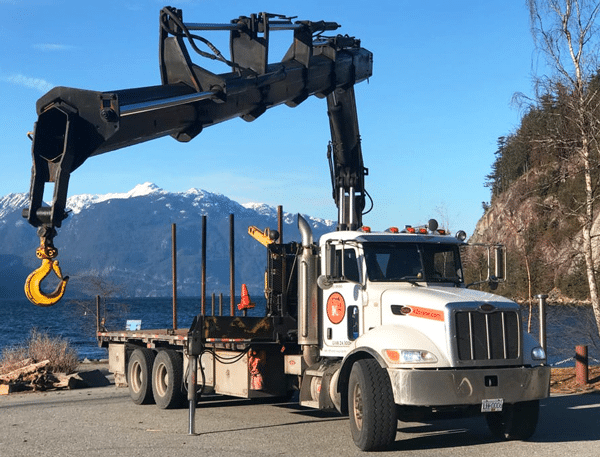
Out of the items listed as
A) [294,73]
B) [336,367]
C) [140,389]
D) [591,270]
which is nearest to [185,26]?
[294,73]

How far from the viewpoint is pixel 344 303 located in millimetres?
12711

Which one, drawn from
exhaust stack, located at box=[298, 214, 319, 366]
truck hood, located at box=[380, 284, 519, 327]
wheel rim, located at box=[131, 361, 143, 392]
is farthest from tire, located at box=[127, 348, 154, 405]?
truck hood, located at box=[380, 284, 519, 327]

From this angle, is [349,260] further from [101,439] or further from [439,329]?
[101,439]

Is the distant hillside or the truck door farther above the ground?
the distant hillside

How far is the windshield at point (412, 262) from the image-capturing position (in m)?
12.5

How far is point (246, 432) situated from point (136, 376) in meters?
5.09

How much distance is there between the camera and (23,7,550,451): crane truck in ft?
31.8

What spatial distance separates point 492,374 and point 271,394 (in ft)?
14.5

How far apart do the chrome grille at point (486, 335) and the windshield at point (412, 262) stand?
144 cm

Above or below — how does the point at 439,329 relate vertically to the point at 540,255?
below

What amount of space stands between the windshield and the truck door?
25cm

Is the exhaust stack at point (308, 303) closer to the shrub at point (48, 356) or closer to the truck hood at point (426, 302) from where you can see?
the truck hood at point (426, 302)

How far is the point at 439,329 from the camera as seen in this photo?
11.3 m

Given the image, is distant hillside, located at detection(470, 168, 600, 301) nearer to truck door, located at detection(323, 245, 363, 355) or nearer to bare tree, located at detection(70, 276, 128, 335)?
truck door, located at detection(323, 245, 363, 355)
